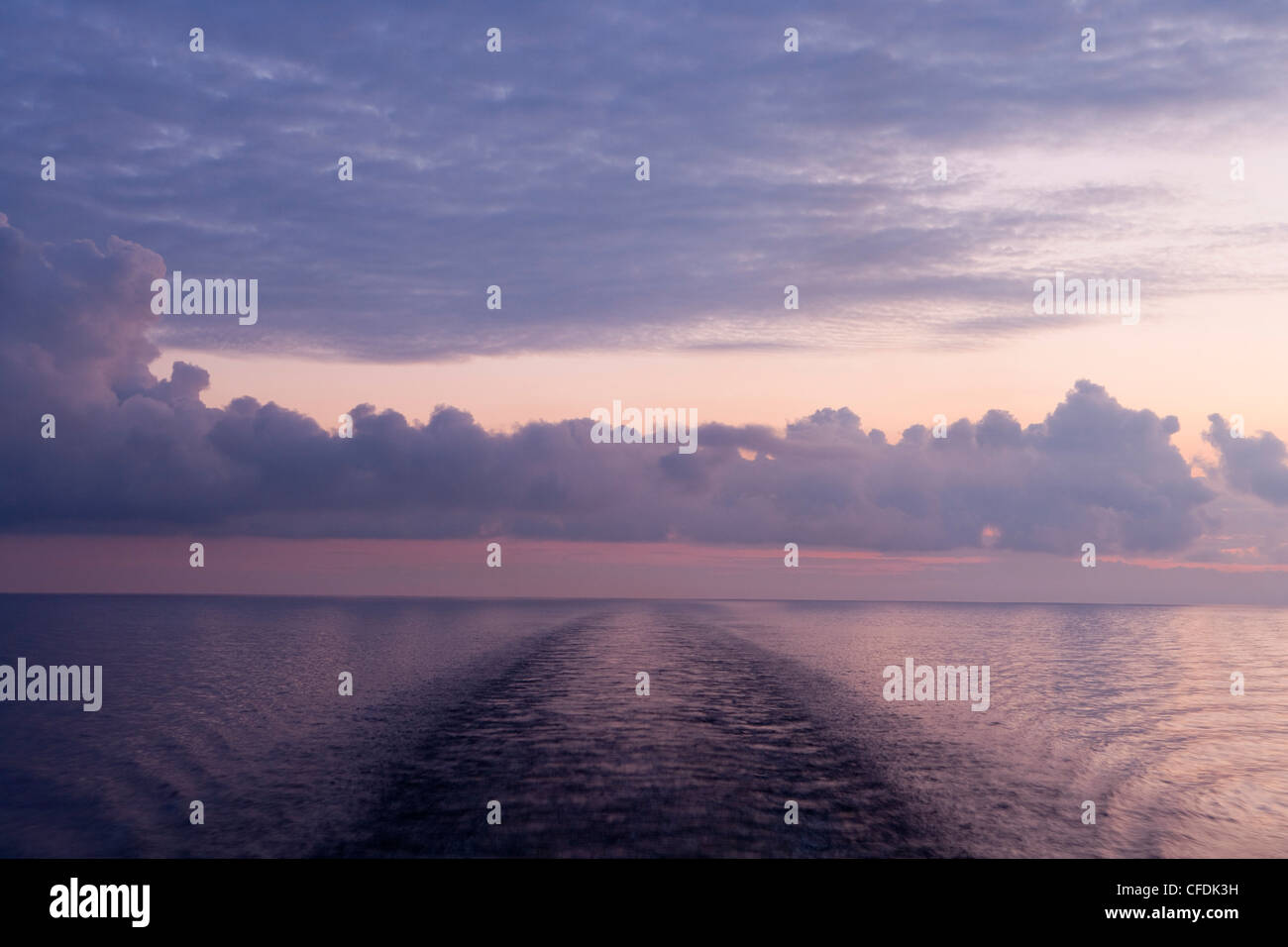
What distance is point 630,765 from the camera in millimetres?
34656

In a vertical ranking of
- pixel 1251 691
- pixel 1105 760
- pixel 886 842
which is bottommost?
pixel 1251 691

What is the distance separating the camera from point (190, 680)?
2761 inches

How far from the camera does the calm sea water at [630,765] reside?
26.4 meters

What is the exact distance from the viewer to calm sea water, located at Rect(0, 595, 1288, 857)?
86.6 ft

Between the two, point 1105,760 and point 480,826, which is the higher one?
point 480,826

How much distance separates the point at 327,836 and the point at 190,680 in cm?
5335

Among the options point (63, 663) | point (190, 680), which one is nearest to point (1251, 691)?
point (190, 680)

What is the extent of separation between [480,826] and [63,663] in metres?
87.7
